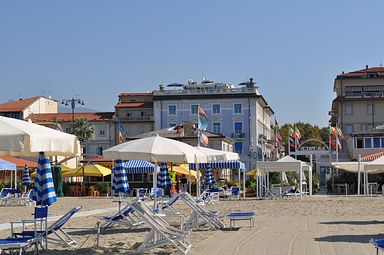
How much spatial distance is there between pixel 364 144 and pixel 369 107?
Result: 14541 millimetres

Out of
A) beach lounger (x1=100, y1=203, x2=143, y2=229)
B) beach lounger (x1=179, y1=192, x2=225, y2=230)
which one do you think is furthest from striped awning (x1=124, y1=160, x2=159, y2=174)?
beach lounger (x1=179, y1=192, x2=225, y2=230)

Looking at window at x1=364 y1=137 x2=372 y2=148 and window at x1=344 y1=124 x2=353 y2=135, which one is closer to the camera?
window at x1=364 y1=137 x2=372 y2=148

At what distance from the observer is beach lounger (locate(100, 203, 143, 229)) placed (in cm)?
1524

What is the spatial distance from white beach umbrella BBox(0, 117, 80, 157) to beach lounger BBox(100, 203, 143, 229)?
4.28 m

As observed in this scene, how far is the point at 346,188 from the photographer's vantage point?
1773 inches

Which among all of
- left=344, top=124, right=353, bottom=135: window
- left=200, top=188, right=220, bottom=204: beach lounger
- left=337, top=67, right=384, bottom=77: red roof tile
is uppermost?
left=337, top=67, right=384, bottom=77: red roof tile

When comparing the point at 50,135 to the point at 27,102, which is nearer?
the point at 50,135

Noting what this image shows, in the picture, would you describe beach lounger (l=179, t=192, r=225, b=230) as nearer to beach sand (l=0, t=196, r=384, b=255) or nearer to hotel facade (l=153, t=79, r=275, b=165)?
beach sand (l=0, t=196, r=384, b=255)

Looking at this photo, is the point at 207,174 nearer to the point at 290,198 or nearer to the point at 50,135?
the point at 290,198

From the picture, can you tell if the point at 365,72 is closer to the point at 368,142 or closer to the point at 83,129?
the point at 368,142

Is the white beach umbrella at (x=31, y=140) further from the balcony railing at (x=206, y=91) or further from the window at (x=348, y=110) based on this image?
the balcony railing at (x=206, y=91)

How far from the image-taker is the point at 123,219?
16.1 metres

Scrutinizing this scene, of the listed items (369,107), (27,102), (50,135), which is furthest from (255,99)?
(50,135)

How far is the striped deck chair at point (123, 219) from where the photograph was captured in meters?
15.2
